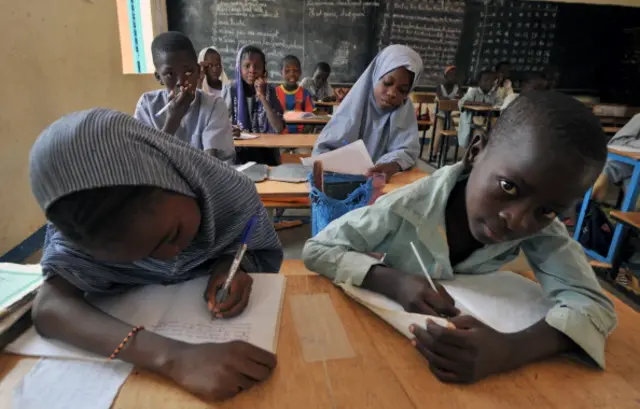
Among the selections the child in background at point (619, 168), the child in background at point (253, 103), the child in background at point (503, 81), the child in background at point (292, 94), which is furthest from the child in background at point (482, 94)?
the child in background at point (253, 103)

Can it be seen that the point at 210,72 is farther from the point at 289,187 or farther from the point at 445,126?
the point at 445,126

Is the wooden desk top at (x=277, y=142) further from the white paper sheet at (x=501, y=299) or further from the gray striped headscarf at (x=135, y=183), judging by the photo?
the white paper sheet at (x=501, y=299)

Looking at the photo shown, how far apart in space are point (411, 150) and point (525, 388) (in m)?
1.55

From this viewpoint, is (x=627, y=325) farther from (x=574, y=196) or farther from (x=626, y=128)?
(x=626, y=128)

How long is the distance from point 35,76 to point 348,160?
169 cm

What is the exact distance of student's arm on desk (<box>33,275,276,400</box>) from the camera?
525 mm

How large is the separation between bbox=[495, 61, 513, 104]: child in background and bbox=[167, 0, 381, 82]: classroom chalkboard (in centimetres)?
182

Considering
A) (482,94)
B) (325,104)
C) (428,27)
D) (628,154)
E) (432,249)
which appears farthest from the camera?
(428,27)

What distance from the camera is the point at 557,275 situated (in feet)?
2.50

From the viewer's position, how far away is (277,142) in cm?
274

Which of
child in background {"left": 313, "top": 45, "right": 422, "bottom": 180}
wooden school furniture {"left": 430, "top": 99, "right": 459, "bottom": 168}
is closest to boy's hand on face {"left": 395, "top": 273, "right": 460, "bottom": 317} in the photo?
child in background {"left": 313, "top": 45, "right": 422, "bottom": 180}

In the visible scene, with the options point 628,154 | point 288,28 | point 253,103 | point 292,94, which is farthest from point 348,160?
point 288,28

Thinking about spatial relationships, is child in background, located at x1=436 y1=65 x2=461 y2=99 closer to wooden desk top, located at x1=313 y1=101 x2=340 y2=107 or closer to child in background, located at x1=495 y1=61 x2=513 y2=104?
child in background, located at x1=495 y1=61 x2=513 y2=104

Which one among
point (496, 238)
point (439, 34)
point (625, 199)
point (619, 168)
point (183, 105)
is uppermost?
point (439, 34)
